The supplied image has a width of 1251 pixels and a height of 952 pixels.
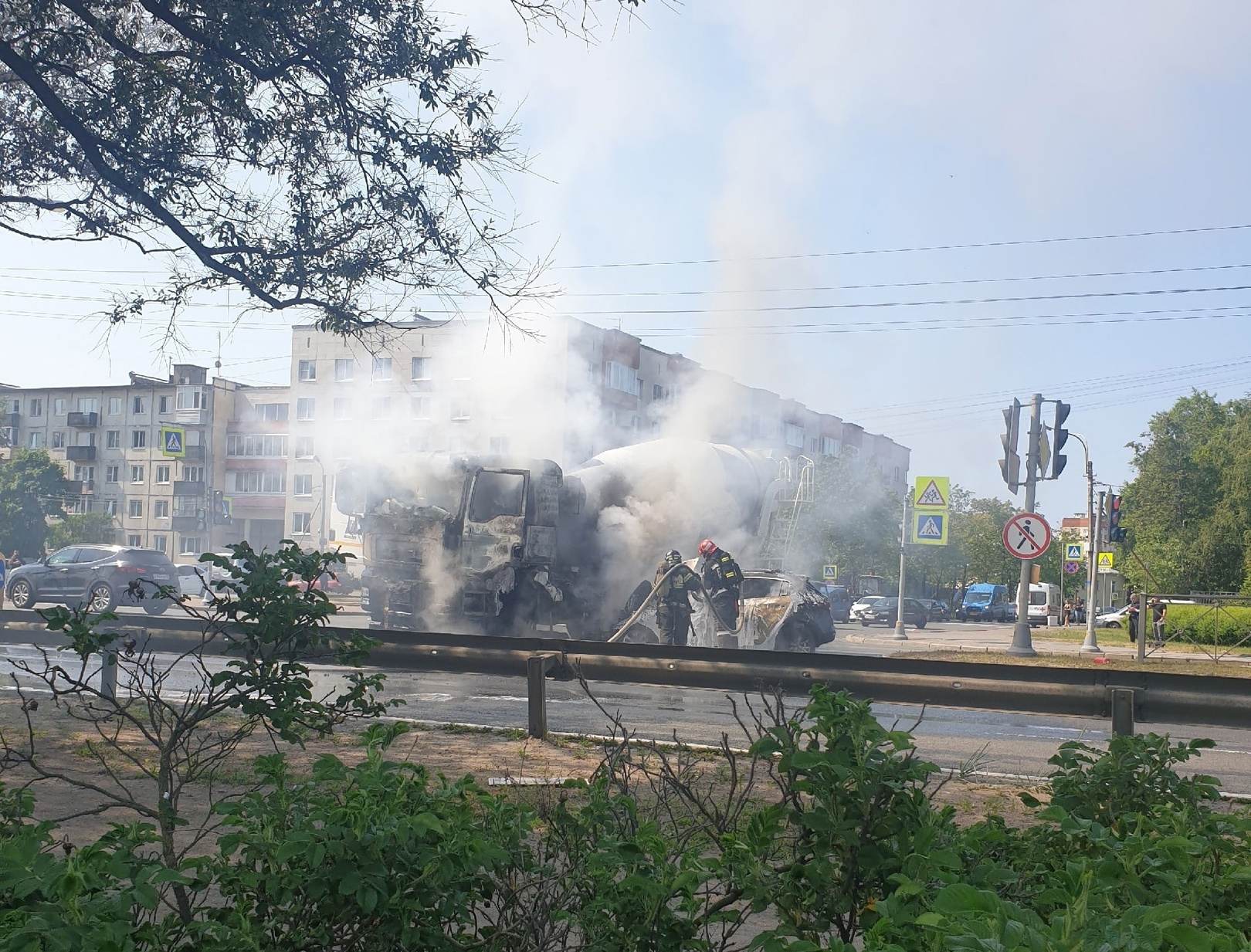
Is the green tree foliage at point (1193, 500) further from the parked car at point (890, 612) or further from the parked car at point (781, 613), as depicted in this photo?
the parked car at point (781, 613)

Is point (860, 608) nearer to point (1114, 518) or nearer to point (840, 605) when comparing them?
point (840, 605)

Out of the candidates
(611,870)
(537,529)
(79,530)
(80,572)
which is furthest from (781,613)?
(79,530)

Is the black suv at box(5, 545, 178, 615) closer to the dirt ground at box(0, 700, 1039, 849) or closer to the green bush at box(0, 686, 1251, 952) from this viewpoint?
the dirt ground at box(0, 700, 1039, 849)

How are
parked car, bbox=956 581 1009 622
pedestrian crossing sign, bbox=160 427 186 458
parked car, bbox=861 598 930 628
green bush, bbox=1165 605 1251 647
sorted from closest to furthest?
green bush, bbox=1165 605 1251 647
pedestrian crossing sign, bbox=160 427 186 458
parked car, bbox=861 598 930 628
parked car, bbox=956 581 1009 622

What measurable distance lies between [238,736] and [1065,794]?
7.75 feet

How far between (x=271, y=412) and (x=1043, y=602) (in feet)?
181

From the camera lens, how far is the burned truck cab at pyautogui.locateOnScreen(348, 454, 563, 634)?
16234 millimetres

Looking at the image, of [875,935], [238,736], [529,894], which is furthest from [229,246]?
[875,935]

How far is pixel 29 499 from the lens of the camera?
60656mm

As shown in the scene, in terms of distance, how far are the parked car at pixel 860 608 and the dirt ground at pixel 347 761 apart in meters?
41.3

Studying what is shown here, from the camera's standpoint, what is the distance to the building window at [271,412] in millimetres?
62406

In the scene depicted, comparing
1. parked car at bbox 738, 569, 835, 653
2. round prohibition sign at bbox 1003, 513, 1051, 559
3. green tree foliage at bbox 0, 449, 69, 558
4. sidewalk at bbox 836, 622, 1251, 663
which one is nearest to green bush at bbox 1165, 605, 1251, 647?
sidewalk at bbox 836, 622, 1251, 663

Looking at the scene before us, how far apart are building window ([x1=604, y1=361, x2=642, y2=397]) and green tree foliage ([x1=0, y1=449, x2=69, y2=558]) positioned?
43.4 metres

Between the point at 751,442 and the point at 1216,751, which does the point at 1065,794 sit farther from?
the point at 751,442
